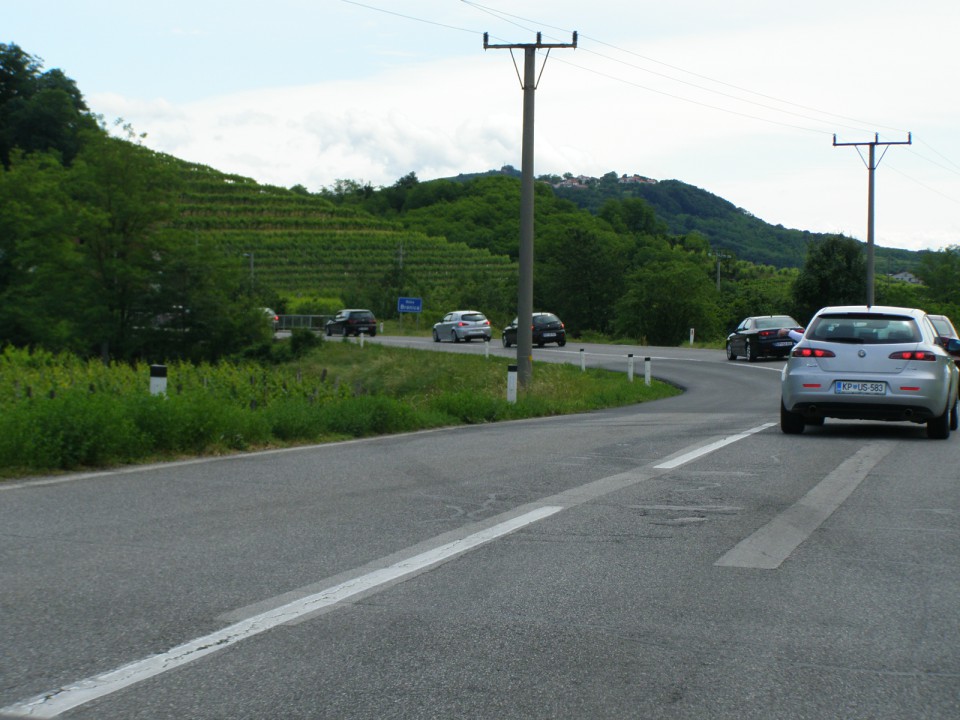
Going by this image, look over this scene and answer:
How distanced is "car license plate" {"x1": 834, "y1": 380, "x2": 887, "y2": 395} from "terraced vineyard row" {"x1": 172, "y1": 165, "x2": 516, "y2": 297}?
77.7m

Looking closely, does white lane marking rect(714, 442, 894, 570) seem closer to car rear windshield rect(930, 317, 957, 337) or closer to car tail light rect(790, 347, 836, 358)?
car tail light rect(790, 347, 836, 358)

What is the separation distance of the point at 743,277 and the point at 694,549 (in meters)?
143

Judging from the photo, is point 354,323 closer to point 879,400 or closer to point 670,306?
point 670,306

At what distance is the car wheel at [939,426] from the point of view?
44.8 feet

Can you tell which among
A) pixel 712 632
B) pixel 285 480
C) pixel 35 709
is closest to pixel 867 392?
pixel 285 480

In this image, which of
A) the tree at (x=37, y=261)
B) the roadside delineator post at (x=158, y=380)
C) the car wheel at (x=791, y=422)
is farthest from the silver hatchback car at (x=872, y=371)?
the tree at (x=37, y=261)

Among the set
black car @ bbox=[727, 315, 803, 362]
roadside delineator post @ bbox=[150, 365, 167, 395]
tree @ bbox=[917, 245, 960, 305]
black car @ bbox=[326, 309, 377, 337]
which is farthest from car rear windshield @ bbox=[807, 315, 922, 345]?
tree @ bbox=[917, 245, 960, 305]

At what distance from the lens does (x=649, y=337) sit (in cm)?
6975

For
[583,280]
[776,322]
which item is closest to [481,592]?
[776,322]

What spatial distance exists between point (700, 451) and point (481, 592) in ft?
23.3

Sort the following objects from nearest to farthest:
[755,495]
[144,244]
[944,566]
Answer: [944,566], [755,495], [144,244]

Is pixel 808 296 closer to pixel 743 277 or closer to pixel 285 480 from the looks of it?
pixel 285 480

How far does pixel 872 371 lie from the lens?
1345 centimetres

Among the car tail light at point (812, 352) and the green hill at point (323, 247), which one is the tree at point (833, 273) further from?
the car tail light at point (812, 352)
